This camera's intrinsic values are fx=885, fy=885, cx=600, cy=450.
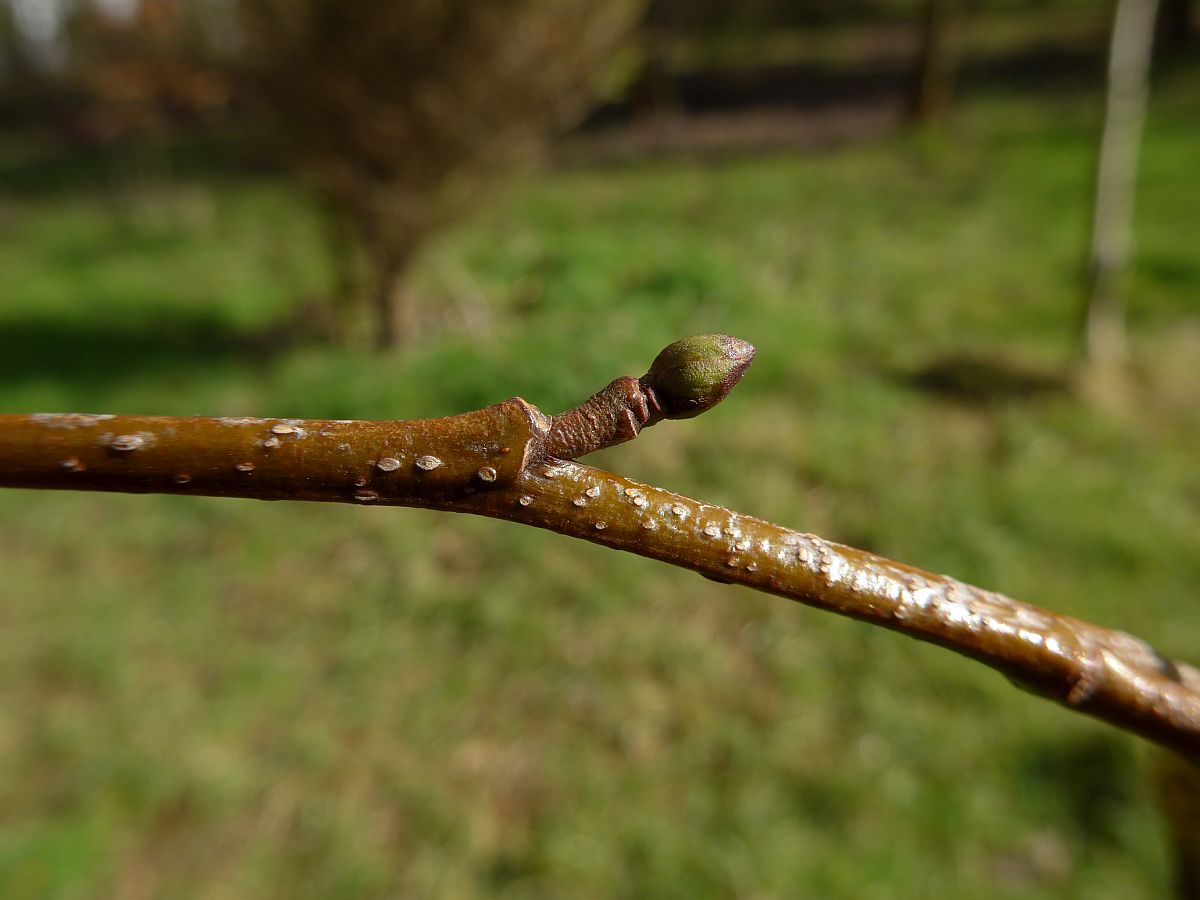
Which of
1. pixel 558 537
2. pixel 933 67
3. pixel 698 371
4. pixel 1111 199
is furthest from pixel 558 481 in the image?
pixel 933 67

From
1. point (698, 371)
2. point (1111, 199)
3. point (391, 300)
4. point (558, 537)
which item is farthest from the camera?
point (391, 300)

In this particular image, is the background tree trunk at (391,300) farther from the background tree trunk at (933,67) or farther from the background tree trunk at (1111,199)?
the background tree trunk at (933,67)

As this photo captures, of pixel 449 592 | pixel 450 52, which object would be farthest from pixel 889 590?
pixel 450 52

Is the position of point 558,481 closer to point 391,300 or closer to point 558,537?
point 558,537

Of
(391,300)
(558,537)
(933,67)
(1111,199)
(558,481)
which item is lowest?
(558,537)

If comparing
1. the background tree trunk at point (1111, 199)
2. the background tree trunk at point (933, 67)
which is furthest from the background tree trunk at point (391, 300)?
the background tree trunk at point (933, 67)

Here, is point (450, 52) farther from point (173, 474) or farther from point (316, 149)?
point (173, 474)

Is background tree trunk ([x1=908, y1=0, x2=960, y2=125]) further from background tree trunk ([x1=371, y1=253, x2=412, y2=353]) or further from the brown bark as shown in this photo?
the brown bark
